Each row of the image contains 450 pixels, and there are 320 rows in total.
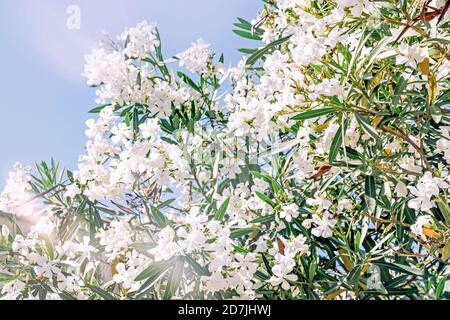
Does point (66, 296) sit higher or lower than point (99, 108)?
lower

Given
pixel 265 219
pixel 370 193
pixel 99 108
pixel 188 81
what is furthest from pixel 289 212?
pixel 99 108

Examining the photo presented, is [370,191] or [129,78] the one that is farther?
[129,78]

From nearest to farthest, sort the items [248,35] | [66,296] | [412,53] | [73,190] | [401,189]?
[412,53] < [401,189] < [66,296] < [73,190] < [248,35]

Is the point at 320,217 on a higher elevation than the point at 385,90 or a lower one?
lower

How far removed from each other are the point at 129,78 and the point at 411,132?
115 cm

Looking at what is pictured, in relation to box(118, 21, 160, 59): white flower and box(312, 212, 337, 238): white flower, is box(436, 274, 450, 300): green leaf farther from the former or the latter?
box(118, 21, 160, 59): white flower

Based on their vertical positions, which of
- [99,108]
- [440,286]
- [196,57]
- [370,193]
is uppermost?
[196,57]

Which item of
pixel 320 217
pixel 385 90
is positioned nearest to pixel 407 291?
pixel 320 217

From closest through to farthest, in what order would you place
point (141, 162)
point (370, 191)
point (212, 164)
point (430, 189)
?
1. point (430, 189)
2. point (370, 191)
3. point (141, 162)
4. point (212, 164)

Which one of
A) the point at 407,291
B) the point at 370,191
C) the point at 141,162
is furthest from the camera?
the point at 141,162

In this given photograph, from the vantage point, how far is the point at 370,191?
179 cm

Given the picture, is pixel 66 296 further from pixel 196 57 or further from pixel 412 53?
pixel 412 53
